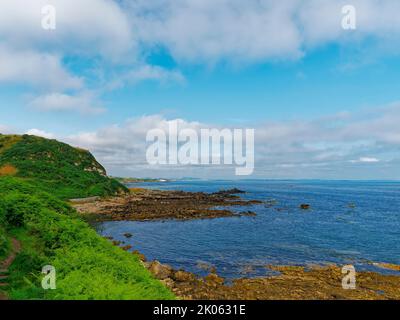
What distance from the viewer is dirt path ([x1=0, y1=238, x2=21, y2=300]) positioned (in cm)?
1260

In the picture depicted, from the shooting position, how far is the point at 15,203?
22078mm

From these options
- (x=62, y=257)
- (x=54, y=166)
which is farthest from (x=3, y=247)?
(x=54, y=166)

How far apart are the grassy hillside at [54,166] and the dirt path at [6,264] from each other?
50.1 metres

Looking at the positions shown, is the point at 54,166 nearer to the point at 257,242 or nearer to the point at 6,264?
the point at 257,242

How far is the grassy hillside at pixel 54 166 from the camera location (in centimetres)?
7218

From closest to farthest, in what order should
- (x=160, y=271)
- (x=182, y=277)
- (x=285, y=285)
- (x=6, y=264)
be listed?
(x=6, y=264) < (x=285, y=285) < (x=182, y=277) < (x=160, y=271)

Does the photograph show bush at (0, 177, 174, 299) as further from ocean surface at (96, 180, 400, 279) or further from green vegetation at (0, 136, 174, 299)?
ocean surface at (96, 180, 400, 279)

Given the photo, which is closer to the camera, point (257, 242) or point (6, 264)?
point (6, 264)

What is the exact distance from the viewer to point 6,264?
1488cm

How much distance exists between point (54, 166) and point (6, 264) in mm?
74372

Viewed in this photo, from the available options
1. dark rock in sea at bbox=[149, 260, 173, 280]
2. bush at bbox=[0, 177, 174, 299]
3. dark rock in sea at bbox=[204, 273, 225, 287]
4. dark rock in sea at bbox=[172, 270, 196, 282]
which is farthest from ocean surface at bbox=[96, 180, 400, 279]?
bush at bbox=[0, 177, 174, 299]

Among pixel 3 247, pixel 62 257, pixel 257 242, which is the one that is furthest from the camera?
pixel 257 242
